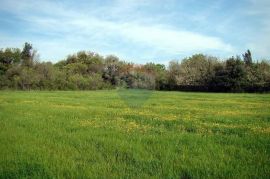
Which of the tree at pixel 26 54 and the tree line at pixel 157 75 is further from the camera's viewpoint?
the tree at pixel 26 54

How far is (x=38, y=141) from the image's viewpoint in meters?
11.3

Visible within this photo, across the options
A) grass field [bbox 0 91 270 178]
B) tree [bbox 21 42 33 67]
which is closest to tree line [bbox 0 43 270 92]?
tree [bbox 21 42 33 67]

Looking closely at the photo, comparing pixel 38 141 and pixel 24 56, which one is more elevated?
pixel 24 56

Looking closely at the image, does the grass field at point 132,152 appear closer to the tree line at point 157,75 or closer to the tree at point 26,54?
the tree line at point 157,75

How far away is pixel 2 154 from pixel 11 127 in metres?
5.65

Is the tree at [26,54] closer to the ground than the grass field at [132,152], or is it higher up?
higher up

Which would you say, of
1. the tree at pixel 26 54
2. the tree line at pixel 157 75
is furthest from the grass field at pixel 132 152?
the tree at pixel 26 54

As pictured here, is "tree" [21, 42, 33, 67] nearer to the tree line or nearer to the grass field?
the tree line

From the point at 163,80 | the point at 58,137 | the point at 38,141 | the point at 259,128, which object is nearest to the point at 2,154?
the point at 38,141

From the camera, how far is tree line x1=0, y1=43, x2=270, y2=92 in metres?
77.9

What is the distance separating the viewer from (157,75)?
102 meters

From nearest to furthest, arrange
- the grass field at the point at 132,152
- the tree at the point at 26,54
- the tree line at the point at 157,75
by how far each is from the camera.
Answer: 1. the grass field at the point at 132,152
2. the tree line at the point at 157,75
3. the tree at the point at 26,54

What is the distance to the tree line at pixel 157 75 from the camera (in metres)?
77.9

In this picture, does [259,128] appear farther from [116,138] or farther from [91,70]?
[91,70]
